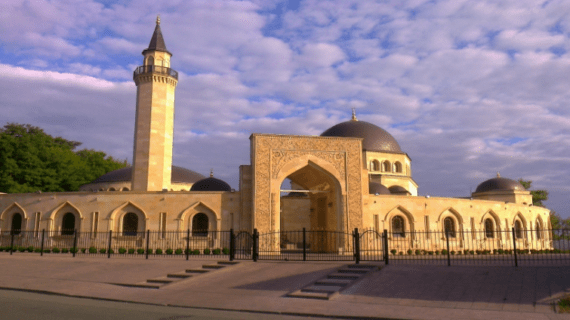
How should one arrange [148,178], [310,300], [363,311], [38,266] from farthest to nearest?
1. [148,178]
2. [38,266]
3. [310,300]
4. [363,311]

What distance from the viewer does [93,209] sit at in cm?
2547

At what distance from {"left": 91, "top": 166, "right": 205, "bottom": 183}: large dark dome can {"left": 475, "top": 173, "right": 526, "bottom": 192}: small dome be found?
86.3ft

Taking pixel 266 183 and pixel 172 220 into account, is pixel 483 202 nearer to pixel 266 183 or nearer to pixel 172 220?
pixel 266 183

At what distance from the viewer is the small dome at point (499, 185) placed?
37.4 metres

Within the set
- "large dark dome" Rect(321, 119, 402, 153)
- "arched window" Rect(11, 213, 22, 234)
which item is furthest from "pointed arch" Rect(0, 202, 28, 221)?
"large dark dome" Rect(321, 119, 402, 153)

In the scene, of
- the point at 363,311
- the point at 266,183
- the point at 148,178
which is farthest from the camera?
the point at 148,178

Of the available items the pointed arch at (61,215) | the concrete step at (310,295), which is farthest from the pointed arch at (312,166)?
the concrete step at (310,295)

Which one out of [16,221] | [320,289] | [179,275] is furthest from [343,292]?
[16,221]

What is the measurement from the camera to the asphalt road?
26.1 feet

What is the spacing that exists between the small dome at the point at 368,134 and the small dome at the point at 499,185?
809cm

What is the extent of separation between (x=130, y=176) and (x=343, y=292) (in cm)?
3120

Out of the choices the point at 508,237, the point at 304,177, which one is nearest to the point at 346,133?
the point at 304,177

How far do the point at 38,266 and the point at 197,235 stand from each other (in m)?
10.5

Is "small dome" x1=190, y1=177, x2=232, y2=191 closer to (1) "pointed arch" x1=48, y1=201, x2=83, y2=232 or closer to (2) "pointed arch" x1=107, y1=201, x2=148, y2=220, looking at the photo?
(2) "pointed arch" x1=107, y1=201, x2=148, y2=220
